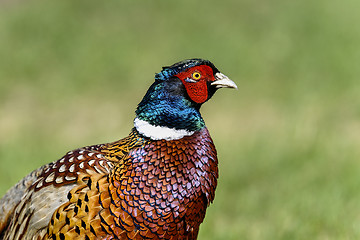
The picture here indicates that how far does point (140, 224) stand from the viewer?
98.8 inches

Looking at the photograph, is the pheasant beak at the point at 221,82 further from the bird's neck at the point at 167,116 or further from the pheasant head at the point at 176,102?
the bird's neck at the point at 167,116

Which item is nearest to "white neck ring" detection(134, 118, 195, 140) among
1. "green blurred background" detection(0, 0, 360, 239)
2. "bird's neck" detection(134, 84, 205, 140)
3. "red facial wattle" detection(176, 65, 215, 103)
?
"bird's neck" detection(134, 84, 205, 140)

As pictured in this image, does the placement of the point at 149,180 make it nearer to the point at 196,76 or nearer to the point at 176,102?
the point at 176,102

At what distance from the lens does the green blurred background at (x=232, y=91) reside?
4.79 metres

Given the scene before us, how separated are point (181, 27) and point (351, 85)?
3764 millimetres

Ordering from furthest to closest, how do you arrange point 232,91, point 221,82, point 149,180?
point 232,91 < point 221,82 < point 149,180

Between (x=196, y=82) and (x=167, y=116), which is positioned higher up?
(x=196, y=82)

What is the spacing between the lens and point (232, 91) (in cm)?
857

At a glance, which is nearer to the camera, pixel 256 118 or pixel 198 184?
pixel 198 184

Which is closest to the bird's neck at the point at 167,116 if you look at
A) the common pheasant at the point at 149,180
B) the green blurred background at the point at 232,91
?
the common pheasant at the point at 149,180

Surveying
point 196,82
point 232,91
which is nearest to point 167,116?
point 196,82

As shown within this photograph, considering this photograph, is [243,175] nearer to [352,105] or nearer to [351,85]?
[352,105]

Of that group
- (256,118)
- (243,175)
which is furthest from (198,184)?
(256,118)

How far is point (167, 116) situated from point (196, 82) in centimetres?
24
